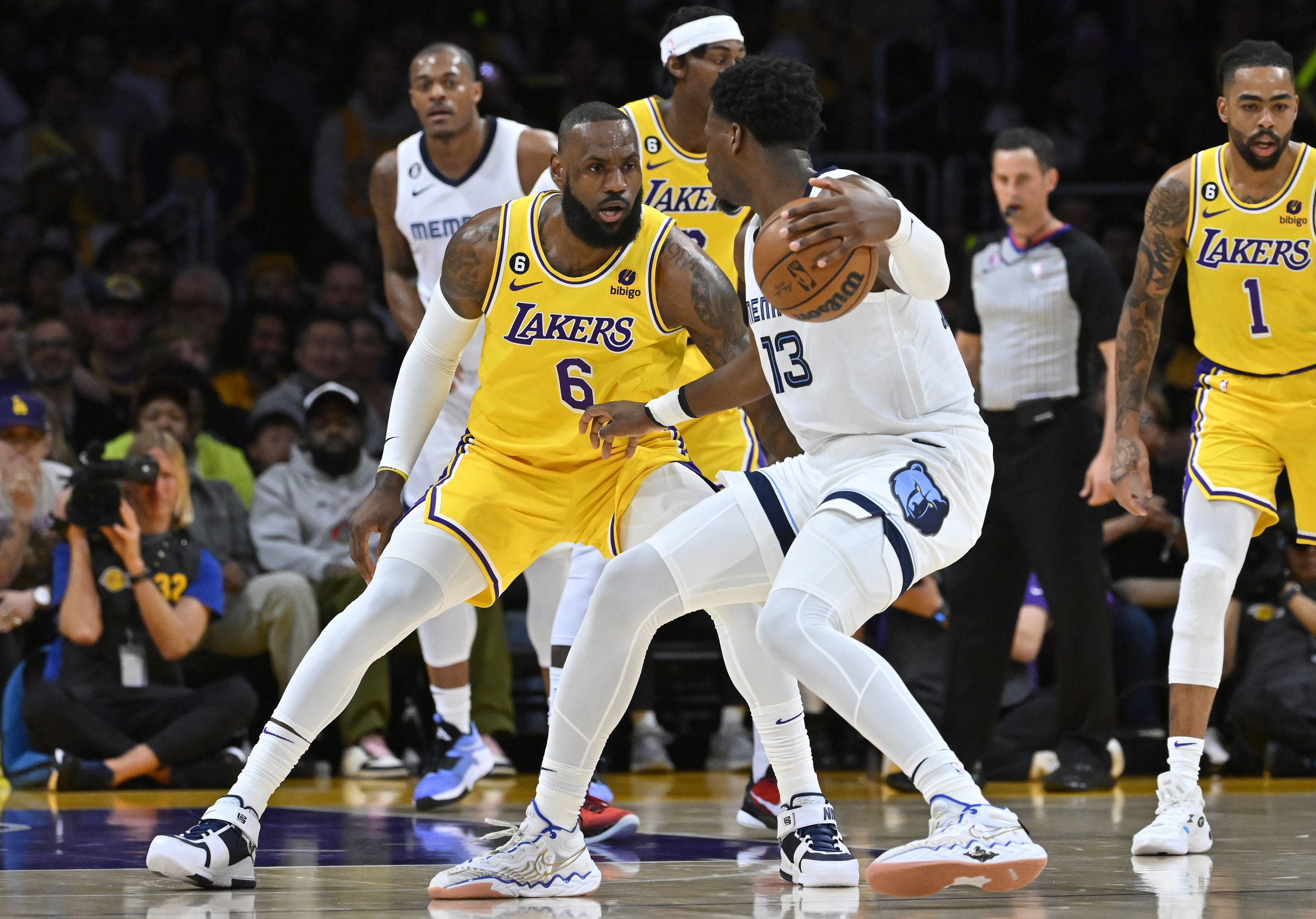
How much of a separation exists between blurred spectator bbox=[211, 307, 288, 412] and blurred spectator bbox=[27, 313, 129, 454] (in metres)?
0.67

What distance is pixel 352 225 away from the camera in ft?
36.8

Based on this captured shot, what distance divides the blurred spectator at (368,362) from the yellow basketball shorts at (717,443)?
4140 millimetres

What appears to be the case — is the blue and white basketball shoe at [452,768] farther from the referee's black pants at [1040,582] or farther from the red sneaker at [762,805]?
the referee's black pants at [1040,582]

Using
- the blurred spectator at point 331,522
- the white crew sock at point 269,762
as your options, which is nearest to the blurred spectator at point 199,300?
the blurred spectator at point 331,522

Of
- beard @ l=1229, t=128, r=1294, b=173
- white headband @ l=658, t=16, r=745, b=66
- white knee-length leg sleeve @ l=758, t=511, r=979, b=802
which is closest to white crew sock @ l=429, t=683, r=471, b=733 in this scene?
white headband @ l=658, t=16, r=745, b=66

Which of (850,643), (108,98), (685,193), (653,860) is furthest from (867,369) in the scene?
(108,98)

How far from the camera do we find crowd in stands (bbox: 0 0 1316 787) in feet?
24.1

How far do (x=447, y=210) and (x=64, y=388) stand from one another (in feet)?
10.9

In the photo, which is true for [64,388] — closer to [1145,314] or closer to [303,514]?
[303,514]

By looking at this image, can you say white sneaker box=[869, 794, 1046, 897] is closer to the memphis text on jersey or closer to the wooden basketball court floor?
the wooden basketball court floor

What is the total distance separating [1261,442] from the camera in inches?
213

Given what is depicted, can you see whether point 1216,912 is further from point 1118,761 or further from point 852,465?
point 1118,761

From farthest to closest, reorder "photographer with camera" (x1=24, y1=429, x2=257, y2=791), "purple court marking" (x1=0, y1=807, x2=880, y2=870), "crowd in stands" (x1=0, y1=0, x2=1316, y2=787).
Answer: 1. "crowd in stands" (x1=0, y1=0, x2=1316, y2=787)
2. "photographer with camera" (x1=24, y1=429, x2=257, y2=791)
3. "purple court marking" (x1=0, y1=807, x2=880, y2=870)

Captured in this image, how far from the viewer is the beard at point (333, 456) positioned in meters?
8.30
